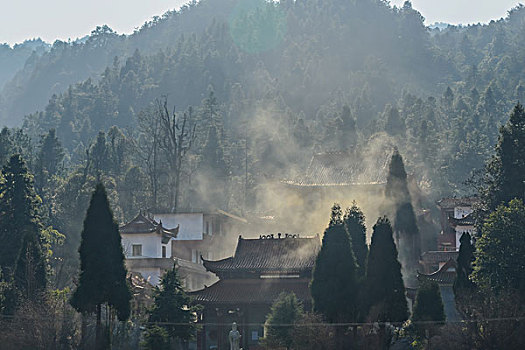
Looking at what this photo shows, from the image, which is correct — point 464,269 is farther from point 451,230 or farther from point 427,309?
point 451,230

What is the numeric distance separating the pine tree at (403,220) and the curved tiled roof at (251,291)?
1383 cm

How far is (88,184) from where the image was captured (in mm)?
73125

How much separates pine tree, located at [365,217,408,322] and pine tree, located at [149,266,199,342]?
846cm

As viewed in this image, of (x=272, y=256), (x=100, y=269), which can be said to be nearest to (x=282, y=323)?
(x=100, y=269)

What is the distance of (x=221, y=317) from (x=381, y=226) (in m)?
12.5

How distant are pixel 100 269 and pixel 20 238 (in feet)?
39.0

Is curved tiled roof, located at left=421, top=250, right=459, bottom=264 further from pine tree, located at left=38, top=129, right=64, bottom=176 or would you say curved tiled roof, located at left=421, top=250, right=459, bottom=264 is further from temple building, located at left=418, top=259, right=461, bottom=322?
pine tree, located at left=38, top=129, right=64, bottom=176

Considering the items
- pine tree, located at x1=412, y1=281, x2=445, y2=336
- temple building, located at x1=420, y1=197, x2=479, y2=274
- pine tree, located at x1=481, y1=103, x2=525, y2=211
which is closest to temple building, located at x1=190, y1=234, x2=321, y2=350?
temple building, located at x1=420, y1=197, x2=479, y2=274

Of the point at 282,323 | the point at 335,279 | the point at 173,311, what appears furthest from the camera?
the point at 173,311

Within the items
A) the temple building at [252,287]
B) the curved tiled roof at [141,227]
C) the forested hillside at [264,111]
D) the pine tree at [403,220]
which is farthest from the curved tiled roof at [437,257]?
the curved tiled roof at [141,227]

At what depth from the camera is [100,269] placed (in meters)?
32.3

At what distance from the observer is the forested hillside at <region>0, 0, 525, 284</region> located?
84.5 m

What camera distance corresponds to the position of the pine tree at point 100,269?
3209 centimetres

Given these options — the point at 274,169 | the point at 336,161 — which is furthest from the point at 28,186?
the point at 274,169
